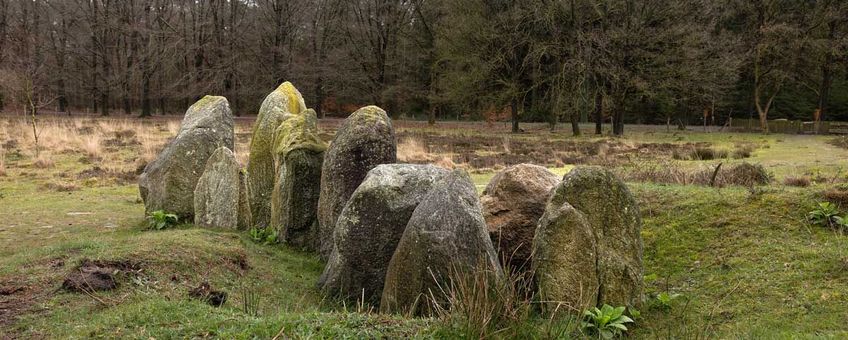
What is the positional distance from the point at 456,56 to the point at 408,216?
33170 mm

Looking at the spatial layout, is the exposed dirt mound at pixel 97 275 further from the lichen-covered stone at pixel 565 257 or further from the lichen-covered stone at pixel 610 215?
the lichen-covered stone at pixel 610 215

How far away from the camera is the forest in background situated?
3644 cm

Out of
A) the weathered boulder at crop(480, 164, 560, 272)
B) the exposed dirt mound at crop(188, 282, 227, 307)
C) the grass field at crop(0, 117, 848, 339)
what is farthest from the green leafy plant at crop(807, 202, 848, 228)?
the exposed dirt mound at crop(188, 282, 227, 307)

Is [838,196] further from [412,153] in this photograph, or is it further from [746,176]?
[412,153]

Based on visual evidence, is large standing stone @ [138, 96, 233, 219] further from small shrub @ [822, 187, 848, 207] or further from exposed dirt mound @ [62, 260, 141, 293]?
small shrub @ [822, 187, 848, 207]

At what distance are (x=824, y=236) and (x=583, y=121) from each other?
49.3 m

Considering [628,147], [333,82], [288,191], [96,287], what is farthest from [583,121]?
[96,287]

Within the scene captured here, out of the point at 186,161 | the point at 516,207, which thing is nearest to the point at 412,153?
the point at 186,161

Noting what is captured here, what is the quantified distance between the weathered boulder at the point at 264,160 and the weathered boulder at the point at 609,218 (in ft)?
17.8

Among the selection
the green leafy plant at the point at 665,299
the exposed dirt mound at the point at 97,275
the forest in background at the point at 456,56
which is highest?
the forest in background at the point at 456,56

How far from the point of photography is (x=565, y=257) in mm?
6352

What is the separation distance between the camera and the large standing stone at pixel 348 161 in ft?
28.1

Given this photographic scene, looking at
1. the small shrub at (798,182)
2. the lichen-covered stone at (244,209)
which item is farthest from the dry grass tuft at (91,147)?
the small shrub at (798,182)

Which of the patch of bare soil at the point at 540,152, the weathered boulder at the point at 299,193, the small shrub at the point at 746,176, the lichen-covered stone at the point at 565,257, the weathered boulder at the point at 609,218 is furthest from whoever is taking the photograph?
the patch of bare soil at the point at 540,152
